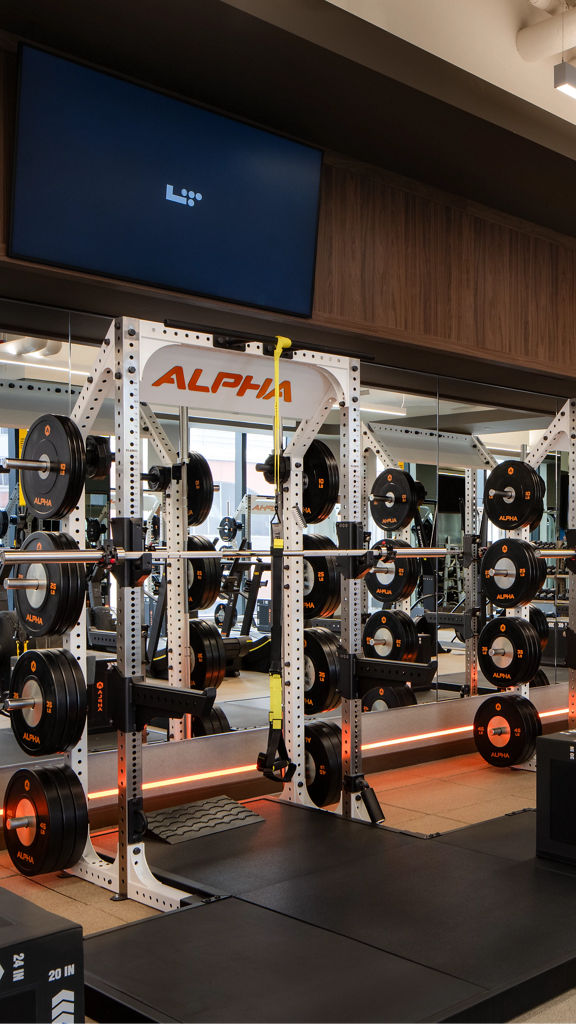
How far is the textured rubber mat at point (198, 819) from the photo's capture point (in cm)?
428

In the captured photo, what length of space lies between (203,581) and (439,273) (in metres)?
2.33

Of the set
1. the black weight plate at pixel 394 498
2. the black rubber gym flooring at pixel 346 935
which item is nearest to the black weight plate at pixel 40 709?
the black rubber gym flooring at pixel 346 935

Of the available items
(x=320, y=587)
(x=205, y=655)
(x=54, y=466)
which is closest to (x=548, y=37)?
(x=320, y=587)

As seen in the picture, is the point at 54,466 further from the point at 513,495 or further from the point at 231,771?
the point at 513,495

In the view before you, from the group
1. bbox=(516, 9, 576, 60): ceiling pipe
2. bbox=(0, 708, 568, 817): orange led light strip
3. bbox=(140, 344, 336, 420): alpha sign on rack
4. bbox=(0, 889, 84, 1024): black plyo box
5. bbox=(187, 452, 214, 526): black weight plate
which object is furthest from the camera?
bbox=(187, 452, 214, 526): black weight plate

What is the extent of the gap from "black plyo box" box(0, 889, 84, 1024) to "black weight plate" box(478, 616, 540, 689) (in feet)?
13.2

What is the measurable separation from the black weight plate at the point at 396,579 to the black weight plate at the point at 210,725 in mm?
1505

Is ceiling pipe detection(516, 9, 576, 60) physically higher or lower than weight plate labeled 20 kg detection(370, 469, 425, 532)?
higher

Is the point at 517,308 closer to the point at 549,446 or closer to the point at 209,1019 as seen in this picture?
the point at 549,446

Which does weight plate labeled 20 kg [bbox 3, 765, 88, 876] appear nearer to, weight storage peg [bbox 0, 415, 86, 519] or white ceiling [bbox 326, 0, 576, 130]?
weight storage peg [bbox 0, 415, 86, 519]

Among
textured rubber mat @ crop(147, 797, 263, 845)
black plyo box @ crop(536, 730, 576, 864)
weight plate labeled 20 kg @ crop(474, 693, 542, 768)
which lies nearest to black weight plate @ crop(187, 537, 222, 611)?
textured rubber mat @ crop(147, 797, 263, 845)

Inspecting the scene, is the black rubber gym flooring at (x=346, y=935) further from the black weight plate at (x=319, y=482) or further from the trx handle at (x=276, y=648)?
the black weight plate at (x=319, y=482)

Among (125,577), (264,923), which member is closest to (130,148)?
(125,577)

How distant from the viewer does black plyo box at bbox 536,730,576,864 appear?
12.6 feet
